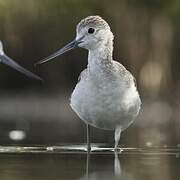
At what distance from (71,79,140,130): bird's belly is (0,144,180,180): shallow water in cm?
39

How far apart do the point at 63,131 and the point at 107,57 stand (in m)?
3.00

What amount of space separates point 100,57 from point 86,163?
6.52 feet

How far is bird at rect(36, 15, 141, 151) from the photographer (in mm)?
11477

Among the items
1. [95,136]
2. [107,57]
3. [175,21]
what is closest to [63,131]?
[95,136]

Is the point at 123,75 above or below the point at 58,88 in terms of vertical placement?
below

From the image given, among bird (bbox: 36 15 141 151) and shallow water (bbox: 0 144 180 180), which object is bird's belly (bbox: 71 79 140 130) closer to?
bird (bbox: 36 15 141 151)

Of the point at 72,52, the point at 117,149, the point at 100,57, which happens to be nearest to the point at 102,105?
the point at 117,149

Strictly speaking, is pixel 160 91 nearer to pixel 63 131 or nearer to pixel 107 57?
pixel 63 131

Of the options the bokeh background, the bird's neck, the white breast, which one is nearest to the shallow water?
the white breast

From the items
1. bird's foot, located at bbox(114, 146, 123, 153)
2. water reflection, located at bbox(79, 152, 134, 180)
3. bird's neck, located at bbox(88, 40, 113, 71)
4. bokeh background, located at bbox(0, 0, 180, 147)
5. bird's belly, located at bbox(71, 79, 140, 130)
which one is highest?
bokeh background, located at bbox(0, 0, 180, 147)

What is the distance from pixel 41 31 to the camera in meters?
18.5

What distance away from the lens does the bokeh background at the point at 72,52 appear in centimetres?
1772

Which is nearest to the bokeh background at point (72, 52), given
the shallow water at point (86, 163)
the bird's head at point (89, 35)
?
the bird's head at point (89, 35)

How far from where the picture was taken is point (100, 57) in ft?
39.7
